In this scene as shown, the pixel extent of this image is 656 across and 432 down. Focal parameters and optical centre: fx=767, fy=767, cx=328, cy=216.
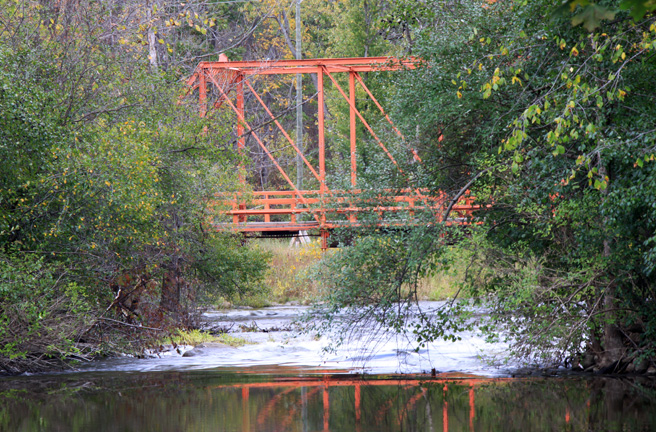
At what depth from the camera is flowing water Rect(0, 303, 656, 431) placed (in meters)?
8.63

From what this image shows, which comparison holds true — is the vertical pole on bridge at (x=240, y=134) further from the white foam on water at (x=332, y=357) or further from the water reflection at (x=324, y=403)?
the water reflection at (x=324, y=403)

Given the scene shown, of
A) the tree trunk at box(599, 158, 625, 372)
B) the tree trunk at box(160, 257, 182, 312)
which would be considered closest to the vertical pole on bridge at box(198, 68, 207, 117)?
the tree trunk at box(160, 257, 182, 312)

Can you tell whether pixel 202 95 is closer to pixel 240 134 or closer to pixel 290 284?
pixel 240 134

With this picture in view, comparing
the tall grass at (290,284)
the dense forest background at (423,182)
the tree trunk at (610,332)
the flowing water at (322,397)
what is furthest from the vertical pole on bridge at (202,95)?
the tree trunk at (610,332)

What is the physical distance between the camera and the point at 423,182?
12.8m

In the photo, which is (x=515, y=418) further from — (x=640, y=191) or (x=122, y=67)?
(x=122, y=67)

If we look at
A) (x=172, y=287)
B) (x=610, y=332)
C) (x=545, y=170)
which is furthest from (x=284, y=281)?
(x=545, y=170)

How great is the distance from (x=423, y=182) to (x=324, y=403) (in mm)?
4549

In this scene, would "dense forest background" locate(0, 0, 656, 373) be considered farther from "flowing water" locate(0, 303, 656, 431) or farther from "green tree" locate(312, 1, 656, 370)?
"flowing water" locate(0, 303, 656, 431)

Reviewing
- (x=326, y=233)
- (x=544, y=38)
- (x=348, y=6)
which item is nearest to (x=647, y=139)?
(x=544, y=38)

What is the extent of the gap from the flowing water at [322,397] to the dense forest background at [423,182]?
70 centimetres

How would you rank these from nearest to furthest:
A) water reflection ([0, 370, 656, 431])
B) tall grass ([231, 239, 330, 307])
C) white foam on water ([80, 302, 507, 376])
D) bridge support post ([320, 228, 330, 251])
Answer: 1. water reflection ([0, 370, 656, 431])
2. white foam on water ([80, 302, 507, 376])
3. bridge support post ([320, 228, 330, 251])
4. tall grass ([231, 239, 330, 307])

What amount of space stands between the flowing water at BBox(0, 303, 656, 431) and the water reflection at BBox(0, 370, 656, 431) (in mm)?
14

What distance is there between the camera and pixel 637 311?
1066cm
